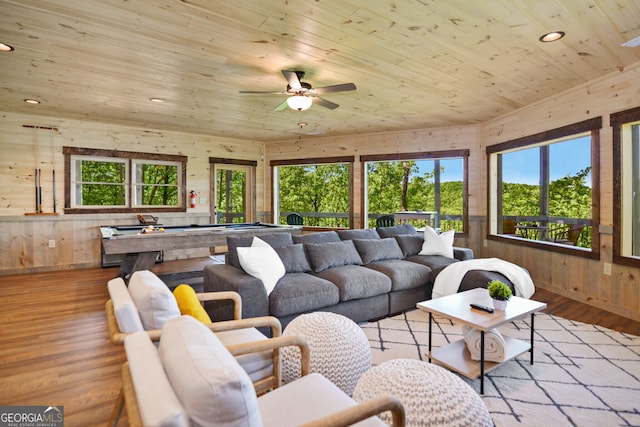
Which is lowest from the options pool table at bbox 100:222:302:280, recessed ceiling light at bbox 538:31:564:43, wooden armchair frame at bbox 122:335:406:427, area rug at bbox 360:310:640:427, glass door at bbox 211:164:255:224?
area rug at bbox 360:310:640:427

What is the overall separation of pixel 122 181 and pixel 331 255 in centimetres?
484

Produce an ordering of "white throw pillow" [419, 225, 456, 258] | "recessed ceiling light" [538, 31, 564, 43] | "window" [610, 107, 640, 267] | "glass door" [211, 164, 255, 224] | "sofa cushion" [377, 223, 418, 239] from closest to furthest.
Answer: "recessed ceiling light" [538, 31, 564, 43], "window" [610, 107, 640, 267], "white throw pillow" [419, 225, 456, 258], "sofa cushion" [377, 223, 418, 239], "glass door" [211, 164, 255, 224]

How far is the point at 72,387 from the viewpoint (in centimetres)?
219

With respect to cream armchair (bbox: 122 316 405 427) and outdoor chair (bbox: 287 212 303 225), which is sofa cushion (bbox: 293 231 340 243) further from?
outdoor chair (bbox: 287 212 303 225)

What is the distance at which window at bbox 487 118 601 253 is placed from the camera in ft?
15.6

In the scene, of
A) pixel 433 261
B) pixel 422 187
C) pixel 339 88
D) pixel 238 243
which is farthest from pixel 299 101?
pixel 422 187

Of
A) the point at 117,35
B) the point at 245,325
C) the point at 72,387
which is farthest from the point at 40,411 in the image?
the point at 117,35

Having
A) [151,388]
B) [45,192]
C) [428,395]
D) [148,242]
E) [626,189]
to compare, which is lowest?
[428,395]

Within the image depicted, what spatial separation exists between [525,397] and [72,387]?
2855 millimetres

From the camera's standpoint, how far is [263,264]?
3.00 meters

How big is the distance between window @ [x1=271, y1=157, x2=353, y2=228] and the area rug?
459 cm

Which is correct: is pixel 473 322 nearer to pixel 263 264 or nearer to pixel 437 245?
pixel 263 264

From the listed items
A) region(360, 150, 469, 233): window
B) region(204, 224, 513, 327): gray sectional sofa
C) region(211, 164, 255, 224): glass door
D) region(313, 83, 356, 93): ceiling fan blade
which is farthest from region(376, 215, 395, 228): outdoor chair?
region(313, 83, 356, 93): ceiling fan blade

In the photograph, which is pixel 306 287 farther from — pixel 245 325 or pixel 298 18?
pixel 298 18
